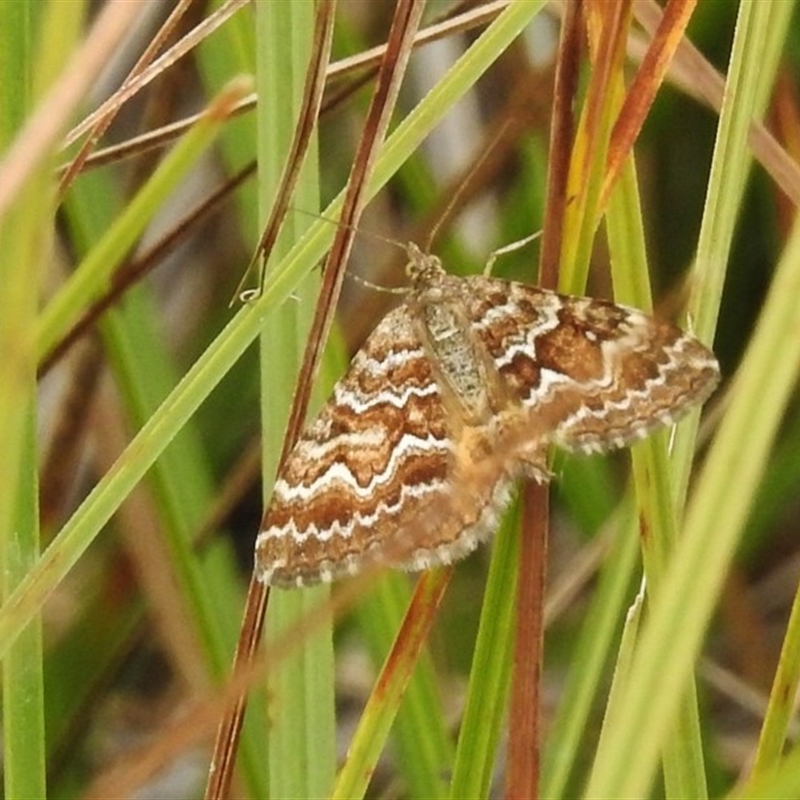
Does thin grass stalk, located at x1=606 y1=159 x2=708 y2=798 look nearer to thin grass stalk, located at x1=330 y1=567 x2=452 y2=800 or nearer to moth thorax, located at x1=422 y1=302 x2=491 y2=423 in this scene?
thin grass stalk, located at x1=330 y1=567 x2=452 y2=800

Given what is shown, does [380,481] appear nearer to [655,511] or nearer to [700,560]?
[655,511]

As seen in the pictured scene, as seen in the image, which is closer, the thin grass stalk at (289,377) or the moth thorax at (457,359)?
the thin grass stalk at (289,377)

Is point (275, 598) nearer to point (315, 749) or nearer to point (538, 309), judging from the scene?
point (315, 749)

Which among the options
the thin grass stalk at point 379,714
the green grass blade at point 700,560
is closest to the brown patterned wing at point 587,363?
the thin grass stalk at point 379,714

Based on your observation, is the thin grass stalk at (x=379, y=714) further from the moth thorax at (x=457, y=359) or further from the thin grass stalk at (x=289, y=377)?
the moth thorax at (x=457, y=359)

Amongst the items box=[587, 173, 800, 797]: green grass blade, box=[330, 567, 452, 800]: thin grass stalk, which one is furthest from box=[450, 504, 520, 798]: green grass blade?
box=[587, 173, 800, 797]: green grass blade

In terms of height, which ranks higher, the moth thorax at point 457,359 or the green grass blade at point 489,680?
the moth thorax at point 457,359

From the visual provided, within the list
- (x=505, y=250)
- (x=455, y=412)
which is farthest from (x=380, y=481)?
(x=505, y=250)
